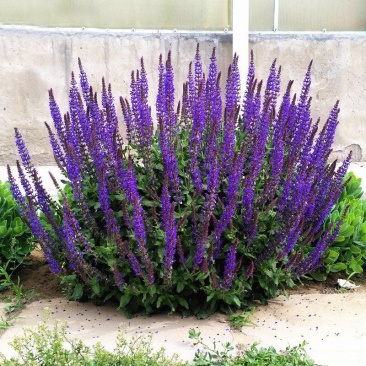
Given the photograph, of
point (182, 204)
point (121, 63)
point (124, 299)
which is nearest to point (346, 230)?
point (182, 204)

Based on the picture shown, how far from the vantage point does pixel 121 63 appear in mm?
6926

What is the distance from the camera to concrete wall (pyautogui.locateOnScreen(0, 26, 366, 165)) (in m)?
6.77

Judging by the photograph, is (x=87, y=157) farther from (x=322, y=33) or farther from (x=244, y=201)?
(x=322, y=33)

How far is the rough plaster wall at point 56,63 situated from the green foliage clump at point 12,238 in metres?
2.39

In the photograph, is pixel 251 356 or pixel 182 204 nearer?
pixel 251 356

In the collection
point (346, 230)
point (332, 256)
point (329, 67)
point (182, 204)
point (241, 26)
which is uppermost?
point (241, 26)

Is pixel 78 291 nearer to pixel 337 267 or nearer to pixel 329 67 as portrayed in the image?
pixel 337 267

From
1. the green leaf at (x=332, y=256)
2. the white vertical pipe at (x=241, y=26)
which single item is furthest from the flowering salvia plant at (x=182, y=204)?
the white vertical pipe at (x=241, y=26)

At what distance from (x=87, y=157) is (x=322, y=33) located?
4.33m

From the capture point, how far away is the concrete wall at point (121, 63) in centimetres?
677

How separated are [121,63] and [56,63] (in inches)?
28.0

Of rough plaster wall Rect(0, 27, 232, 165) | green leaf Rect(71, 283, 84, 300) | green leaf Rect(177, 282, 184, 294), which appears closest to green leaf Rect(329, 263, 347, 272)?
green leaf Rect(177, 282, 184, 294)

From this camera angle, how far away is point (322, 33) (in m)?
7.20

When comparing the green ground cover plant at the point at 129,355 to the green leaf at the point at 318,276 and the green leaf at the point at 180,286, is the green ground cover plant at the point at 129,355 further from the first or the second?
the green leaf at the point at 318,276
